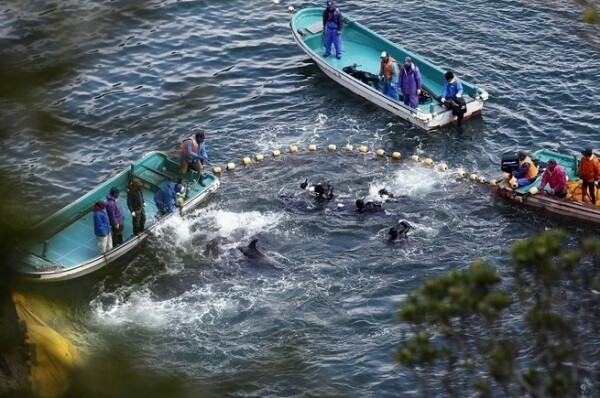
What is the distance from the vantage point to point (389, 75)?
27266 mm

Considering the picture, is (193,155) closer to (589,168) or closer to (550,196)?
(550,196)

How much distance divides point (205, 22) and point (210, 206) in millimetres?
10837

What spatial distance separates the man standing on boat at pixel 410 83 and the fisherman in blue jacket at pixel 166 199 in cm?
778

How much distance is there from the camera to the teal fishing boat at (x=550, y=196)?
22531 millimetres

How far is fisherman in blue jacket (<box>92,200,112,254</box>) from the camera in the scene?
20781 mm

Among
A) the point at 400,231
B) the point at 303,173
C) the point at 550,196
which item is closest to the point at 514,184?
the point at 550,196

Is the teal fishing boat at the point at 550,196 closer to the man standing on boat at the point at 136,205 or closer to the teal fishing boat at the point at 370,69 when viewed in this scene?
the teal fishing boat at the point at 370,69

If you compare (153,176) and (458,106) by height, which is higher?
(458,106)

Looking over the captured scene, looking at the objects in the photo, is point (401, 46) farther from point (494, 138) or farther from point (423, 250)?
point (423, 250)

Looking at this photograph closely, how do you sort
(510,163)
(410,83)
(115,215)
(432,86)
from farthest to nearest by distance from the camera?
(432,86) → (410,83) → (510,163) → (115,215)

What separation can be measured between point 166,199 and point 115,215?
75.7 inches

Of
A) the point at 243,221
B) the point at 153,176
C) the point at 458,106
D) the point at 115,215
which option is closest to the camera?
the point at 115,215

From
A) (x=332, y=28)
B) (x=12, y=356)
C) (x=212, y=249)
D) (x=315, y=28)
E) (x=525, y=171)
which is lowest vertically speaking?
(x=212, y=249)

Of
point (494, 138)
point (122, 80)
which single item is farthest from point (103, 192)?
point (494, 138)
